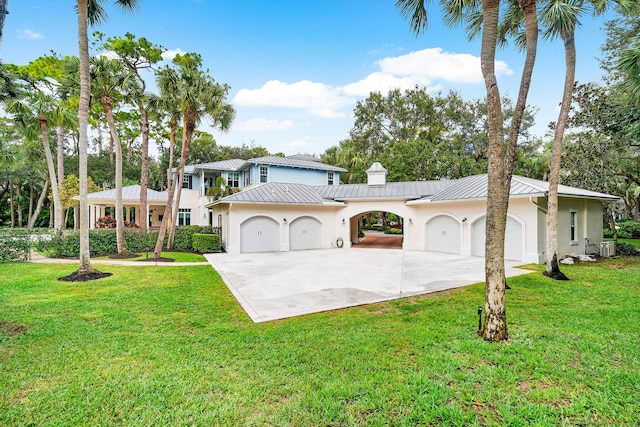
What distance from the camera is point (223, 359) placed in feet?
13.6

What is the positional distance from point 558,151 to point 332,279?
852cm

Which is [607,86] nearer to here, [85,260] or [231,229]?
[231,229]

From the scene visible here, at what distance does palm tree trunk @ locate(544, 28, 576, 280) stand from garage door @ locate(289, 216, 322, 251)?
1228cm

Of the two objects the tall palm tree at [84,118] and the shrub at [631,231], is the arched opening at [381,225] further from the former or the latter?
the tall palm tree at [84,118]

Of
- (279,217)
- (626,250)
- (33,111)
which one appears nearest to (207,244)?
(279,217)

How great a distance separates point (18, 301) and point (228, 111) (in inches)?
449

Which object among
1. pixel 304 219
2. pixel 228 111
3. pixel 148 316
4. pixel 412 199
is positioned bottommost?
pixel 148 316

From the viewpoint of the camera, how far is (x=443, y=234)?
1684 cm

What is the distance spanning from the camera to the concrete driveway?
695cm

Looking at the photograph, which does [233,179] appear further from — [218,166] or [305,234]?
[305,234]

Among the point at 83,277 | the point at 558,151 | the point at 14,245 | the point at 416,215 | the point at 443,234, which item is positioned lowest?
the point at 83,277

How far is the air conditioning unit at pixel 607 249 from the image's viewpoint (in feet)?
48.0

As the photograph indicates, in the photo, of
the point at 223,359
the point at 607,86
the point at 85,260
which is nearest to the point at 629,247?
the point at 607,86

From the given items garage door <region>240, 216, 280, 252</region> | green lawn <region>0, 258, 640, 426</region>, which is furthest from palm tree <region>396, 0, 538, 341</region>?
garage door <region>240, 216, 280, 252</region>
